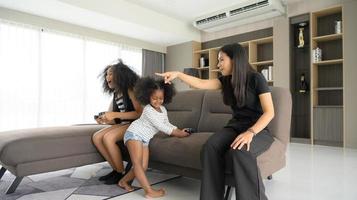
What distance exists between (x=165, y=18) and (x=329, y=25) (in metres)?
2.92

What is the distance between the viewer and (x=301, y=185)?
1.92 m

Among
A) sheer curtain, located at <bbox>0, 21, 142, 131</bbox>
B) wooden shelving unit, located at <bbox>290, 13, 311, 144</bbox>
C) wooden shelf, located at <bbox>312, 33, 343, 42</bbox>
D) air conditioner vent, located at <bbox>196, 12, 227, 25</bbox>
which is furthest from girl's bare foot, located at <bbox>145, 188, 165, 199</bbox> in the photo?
air conditioner vent, located at <bbox>196, 12, 227, 25</bbox>

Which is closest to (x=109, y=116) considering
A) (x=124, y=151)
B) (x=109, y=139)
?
(x=109, y=139)

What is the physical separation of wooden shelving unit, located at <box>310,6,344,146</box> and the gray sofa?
2.50 m

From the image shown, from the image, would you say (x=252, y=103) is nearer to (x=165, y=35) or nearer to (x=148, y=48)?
(x=165, y=35)

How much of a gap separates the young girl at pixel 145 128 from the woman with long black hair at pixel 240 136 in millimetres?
482

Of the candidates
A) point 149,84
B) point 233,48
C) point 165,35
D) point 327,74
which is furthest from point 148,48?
point 233,48

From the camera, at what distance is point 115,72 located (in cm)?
212

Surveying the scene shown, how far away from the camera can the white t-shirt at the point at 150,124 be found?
1.79 m

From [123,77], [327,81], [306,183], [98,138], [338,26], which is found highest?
[338,26]

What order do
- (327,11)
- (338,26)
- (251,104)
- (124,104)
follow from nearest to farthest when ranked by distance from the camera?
(251,104) → (124,104) → (338,26) → (327,11)

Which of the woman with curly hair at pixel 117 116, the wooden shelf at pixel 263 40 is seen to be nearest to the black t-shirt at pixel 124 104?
the woman with curly hair at pixel 117 116

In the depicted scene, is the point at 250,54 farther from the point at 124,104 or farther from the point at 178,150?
the point at 178,150

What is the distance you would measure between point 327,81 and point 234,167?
3.71m
